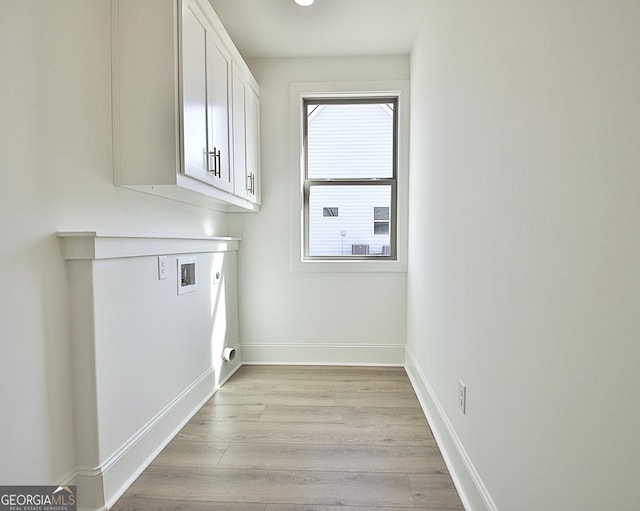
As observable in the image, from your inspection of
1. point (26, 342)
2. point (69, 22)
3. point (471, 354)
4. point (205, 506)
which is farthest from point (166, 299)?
point (471, 354)

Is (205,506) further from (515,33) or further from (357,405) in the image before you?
(515,33)

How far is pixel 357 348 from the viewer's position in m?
3.22

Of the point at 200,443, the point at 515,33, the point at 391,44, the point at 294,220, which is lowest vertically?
the point at 200,443

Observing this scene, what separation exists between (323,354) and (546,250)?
8.34 feet

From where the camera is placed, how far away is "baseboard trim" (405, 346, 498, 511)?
1.37 meters

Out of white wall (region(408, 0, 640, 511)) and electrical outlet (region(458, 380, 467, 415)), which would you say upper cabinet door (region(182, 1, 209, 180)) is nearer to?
white wall (region(408, 0, 640, 511))

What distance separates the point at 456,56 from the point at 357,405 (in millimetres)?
2103

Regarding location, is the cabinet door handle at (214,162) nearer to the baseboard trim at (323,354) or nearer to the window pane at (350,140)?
the window pane at (350,140)

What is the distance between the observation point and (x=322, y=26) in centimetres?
265

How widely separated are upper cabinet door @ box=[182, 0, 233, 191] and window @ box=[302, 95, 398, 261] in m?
1.09

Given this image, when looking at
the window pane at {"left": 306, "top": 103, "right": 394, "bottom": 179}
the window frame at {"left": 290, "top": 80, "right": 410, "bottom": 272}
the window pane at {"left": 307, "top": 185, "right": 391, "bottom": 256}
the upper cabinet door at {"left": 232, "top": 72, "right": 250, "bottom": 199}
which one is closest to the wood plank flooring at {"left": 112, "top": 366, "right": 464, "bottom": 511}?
the window frame at {"left": 290, "top": 80, "right": 410, "bottom": 272}

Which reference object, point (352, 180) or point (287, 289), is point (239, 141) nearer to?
point (352, 180)

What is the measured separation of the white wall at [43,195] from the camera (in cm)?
121

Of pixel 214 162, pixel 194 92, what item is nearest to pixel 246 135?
pixel 214 162
